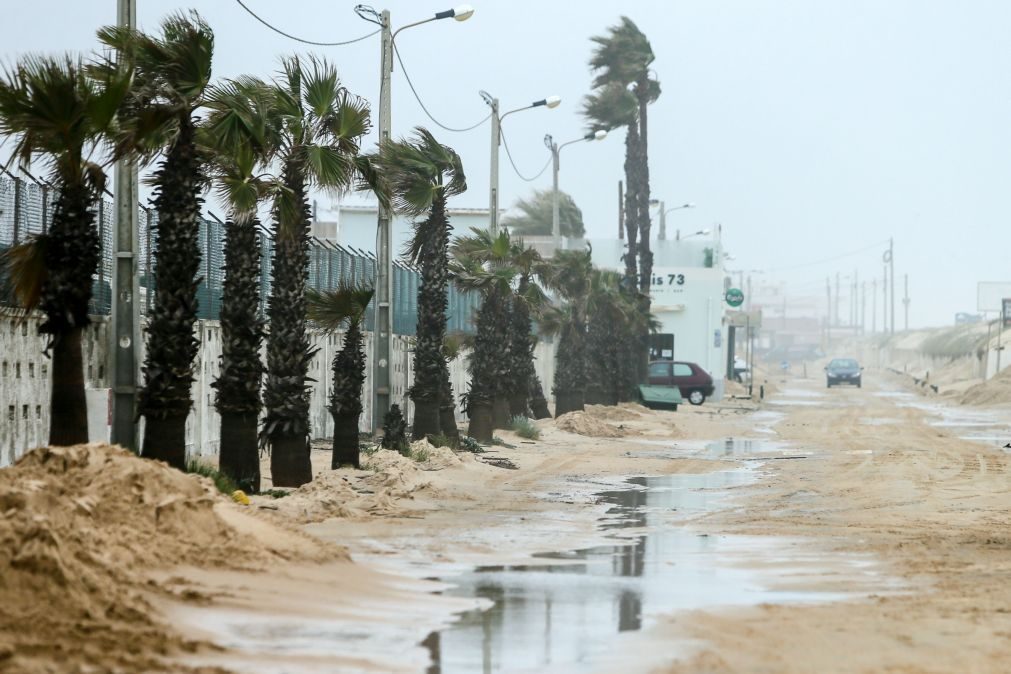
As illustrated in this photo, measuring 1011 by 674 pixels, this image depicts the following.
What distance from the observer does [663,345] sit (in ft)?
231

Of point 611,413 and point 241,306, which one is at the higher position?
point 241,306

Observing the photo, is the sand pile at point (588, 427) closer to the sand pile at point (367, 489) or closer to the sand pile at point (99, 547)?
the sand pile at point (367, 489)

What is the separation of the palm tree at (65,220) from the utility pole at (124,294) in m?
1.06

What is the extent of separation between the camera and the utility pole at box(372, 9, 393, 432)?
25.1 m

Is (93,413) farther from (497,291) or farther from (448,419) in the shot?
(497,291)

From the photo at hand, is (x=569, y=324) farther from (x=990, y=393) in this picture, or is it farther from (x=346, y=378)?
(x=990, y=393)

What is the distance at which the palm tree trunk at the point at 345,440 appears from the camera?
21844mm

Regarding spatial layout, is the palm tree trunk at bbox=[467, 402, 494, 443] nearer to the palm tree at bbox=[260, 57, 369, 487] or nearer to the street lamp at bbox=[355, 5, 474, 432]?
the street lamp at bbox=[355, 5, 474, 432]

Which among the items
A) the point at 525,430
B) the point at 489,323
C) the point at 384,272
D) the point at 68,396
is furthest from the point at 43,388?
the point at 525,430

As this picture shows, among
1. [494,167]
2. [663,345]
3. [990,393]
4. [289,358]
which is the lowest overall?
[990,393]

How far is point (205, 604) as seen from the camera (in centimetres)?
916

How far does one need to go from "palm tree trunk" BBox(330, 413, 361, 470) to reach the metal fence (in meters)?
2.61

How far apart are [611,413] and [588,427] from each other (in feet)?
22.9

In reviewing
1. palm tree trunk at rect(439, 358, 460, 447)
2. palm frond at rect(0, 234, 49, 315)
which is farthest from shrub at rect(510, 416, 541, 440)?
palm frond at rect(0, 234, 49, 315)
